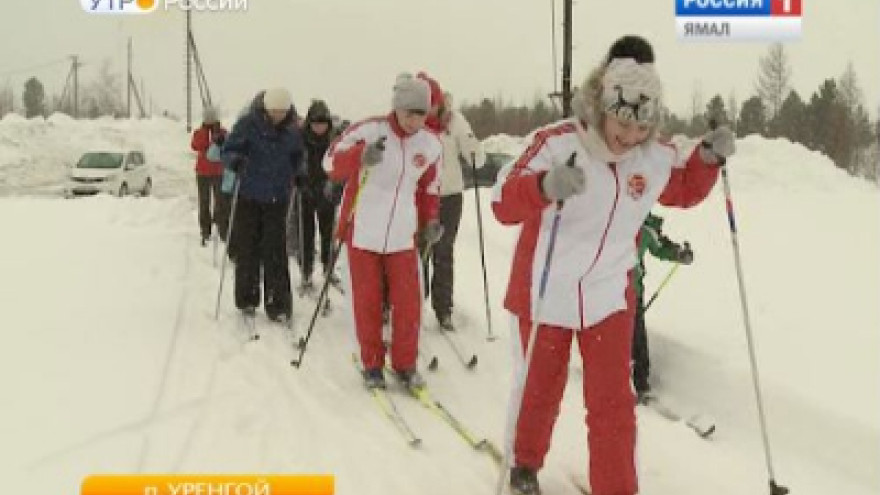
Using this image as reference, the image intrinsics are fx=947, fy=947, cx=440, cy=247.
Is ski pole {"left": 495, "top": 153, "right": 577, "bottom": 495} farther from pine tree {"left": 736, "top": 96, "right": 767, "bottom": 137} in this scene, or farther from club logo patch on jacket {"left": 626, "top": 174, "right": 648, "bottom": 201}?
pine tree {"left": 736, "top": 96, "right": 767, "bottom": 137}

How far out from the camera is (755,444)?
465 cm

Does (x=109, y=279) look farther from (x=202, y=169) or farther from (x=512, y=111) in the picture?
(x=512, y=111)

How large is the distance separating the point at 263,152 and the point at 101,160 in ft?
55.1

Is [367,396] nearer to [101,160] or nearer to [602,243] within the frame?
[602,243]

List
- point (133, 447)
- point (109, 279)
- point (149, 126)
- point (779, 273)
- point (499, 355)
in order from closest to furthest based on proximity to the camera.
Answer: point (133, 447)
point (499, 355)
point (779, 273)
point (109, 279)
point (149, 126)

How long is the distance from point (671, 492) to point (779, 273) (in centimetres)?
347

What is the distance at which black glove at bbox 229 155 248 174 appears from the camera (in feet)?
21.4

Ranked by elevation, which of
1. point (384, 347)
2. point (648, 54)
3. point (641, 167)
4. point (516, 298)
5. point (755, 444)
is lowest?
point (755, 444)

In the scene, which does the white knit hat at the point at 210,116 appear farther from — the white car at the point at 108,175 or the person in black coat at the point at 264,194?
the white car at the point at 108,175

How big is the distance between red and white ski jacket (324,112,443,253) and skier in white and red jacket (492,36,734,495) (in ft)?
5.88

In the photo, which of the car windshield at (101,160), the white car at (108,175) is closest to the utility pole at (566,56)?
the white car at (108,175)

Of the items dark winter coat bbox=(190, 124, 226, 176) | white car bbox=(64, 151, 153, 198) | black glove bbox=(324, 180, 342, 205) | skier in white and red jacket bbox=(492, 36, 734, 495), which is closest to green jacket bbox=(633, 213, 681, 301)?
skier in white and red jacket bbox=(492, 36, 734, 495)

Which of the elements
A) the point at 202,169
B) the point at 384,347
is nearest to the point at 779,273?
Answer: the point at 384,347

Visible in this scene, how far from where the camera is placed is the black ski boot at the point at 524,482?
3.72 m
